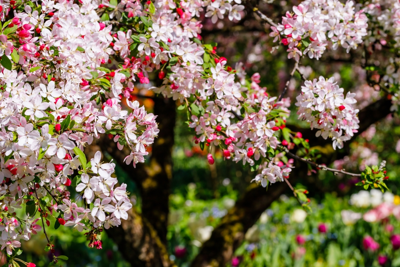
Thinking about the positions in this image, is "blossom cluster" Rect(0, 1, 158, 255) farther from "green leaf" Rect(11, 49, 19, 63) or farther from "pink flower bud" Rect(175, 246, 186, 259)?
"pink flower bud" Rect(175, 246, 186, 259)

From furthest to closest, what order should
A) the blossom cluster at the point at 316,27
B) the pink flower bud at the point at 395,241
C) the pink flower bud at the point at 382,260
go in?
the pink flower bud at the point at 395,241 → the pink flower bud at the point at 382,260 → the blossom cluster at the point at 316,27

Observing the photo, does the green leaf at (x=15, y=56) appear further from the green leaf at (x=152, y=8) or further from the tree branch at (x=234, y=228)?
the tree branch at (x=234, y=228)

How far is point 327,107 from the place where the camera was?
1.46 meters

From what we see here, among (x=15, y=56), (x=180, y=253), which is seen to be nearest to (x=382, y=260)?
(x=180, y=253)

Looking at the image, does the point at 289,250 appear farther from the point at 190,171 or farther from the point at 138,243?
the point at 190,171

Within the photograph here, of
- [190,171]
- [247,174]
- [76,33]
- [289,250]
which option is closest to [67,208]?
[76,33]

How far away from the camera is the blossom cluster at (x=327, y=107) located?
145 centimetres

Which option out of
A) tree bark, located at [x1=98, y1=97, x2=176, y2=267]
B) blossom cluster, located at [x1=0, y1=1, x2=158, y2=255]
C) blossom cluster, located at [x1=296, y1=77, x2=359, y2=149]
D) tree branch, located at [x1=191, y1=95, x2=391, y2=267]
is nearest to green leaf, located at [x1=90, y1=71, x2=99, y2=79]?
blossom cluster, located at [x1=0, y1=1, x2=158, y2=255]

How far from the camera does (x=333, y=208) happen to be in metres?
5.45

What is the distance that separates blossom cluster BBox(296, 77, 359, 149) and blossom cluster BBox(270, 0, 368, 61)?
0.19 metres

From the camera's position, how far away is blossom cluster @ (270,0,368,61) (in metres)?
1.57

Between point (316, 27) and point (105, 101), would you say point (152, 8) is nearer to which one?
point (105, 101)

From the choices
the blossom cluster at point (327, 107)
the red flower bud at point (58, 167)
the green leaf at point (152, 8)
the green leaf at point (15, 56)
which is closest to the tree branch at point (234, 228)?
the blossom cluster at point (327, 107)

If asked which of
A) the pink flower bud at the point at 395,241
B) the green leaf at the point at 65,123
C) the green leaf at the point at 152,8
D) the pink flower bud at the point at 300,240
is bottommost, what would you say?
the pink flower bud at the point at 300,240
